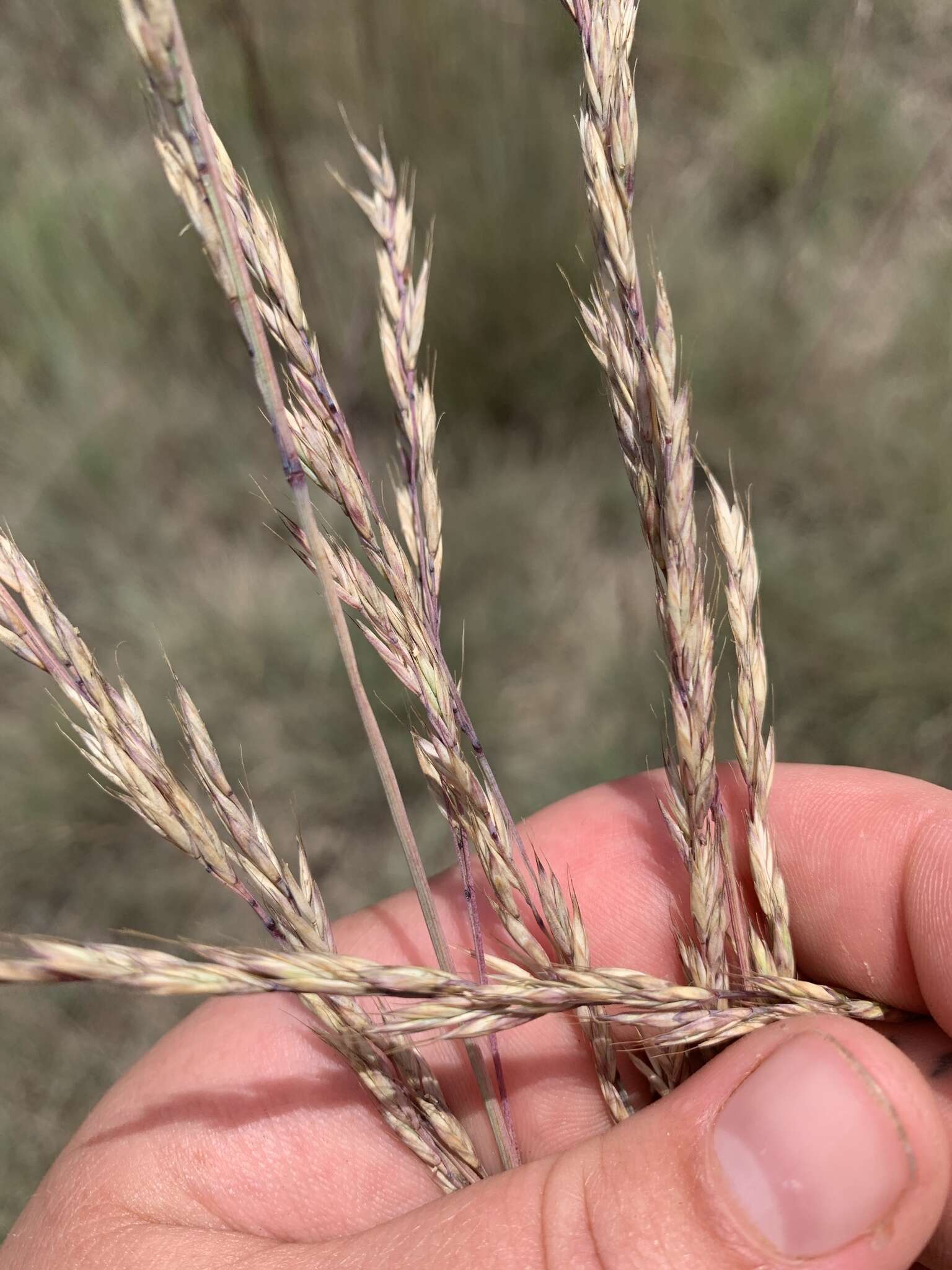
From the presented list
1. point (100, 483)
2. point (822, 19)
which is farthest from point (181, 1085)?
point (822, 19)

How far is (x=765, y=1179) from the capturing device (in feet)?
2.70

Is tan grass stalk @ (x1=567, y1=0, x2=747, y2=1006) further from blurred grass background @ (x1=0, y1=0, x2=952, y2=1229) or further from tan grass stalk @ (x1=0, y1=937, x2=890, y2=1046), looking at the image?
blurred grass background @ (x1=0, y1=0, x2=952, y2=1229)

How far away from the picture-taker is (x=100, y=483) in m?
2.31

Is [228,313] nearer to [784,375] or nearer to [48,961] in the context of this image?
[784,375]

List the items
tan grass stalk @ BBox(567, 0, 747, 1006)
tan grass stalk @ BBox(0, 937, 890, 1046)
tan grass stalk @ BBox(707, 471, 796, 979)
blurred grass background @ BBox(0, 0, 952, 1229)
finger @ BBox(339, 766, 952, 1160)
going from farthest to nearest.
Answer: blurred grass background @ BBox(0, 0, 952, 1229) → finger @ BBox(339, 766, 952, 1160) → tan grass stalk @ BBox(707, 471, 796, 979) → tan grass stalk @ BBox(567, 0, 747, 1006) → tan grass stalk @ BBox(0, 937, 890, 1046)

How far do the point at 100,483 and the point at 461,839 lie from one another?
6.01ft

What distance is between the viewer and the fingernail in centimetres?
82

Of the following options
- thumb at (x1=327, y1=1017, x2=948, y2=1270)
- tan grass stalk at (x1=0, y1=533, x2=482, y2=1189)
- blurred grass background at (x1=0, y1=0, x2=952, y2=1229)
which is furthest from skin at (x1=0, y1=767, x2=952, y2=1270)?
blurred grass background at (x1=0, y1=0, x2=952, y2=1229)

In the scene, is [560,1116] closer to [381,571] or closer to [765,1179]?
[765,1179]

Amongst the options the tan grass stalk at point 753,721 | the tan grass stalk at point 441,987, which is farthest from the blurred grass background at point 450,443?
the tan grass stalk at point 441,987

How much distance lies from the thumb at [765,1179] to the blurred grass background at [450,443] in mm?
1218

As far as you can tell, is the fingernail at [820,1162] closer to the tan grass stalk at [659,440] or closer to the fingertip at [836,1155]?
the fingertip at [836,1155]

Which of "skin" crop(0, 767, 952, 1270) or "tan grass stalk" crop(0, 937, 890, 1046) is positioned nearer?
"tan grass stalk" crop(0, 937, 890, 1046)

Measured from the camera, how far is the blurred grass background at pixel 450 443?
2068 millimetres
